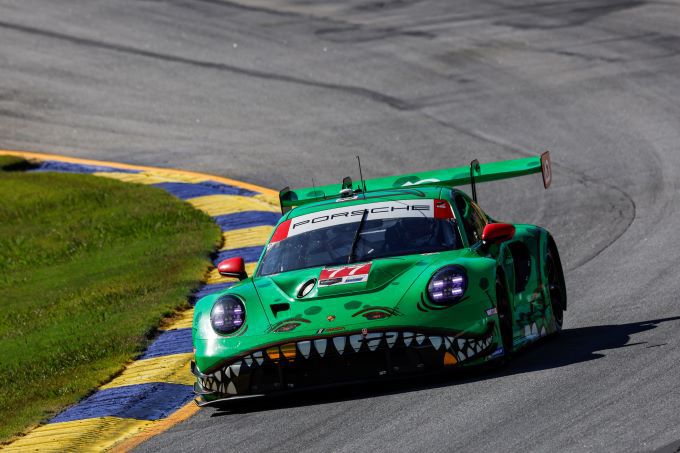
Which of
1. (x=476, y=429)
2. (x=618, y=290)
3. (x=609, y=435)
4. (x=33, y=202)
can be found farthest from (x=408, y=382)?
(x=33, y=202)

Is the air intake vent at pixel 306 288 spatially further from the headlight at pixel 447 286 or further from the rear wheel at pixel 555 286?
the rear wheel at pixel 555 286

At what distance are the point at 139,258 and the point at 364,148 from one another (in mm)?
4716

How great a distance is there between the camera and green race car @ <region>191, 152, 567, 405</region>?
7555mm

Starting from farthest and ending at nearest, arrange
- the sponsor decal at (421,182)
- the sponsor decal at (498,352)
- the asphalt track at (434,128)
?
the sponsor decal at (421,182), the sponsor decal at (498,352), the asphalt track at (434,128)

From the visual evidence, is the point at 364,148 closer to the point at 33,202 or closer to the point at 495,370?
the point at 33,202

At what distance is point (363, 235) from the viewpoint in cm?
866

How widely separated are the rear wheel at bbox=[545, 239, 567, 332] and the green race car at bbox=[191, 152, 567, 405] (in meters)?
0.06

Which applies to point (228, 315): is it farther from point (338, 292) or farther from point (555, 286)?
point (555, 286)

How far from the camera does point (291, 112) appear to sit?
1923cm

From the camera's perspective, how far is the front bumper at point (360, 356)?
7527mm

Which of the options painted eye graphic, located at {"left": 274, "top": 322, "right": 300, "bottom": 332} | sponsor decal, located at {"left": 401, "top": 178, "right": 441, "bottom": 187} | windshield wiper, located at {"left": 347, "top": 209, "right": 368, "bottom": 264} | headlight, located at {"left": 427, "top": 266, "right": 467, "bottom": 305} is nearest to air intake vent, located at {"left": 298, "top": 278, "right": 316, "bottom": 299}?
painted eye graphic, located at {"left": 274, "top": 322, "right": 300, "bottom": 332}

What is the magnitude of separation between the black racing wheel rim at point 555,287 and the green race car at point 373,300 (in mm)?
59

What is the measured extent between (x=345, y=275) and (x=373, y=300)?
39cm

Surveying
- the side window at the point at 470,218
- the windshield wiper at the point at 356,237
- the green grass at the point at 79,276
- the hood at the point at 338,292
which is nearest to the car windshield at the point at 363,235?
the windshield wiper at the point at 356,237
